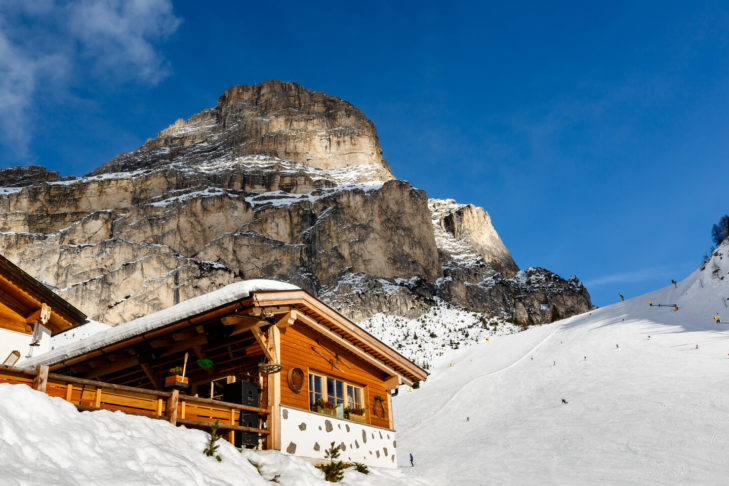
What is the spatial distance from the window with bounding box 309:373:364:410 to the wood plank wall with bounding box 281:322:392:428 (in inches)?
5.4

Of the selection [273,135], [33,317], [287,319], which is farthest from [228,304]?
[273,135]

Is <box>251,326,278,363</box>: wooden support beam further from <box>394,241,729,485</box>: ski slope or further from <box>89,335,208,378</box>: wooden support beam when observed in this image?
<box>394,241,729,485</box>: ski slope

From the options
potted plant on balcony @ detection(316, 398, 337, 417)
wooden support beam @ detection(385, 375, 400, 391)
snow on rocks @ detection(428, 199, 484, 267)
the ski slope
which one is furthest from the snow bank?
snow on rocks @ detection(428, 199, 484, 267)

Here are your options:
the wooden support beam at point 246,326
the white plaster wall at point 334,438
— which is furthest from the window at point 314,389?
the wooden support beam at point 246,326

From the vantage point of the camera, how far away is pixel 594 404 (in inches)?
923

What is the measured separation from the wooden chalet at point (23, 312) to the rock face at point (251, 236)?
78575mm

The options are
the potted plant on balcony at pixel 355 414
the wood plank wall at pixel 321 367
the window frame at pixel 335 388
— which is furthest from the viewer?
the potted plant on balcony at pixel 355 414

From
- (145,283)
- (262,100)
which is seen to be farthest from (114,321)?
(262,100)

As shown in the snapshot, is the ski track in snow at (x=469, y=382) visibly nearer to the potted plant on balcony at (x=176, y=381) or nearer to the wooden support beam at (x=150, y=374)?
the wooden support beam at (x=150, y=374)

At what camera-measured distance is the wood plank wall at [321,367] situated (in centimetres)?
1066

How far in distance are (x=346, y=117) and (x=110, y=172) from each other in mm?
66673

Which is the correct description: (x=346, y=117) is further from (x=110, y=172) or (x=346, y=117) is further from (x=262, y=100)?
(x=110, y=172)

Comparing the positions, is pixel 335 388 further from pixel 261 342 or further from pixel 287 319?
pixel 261 342

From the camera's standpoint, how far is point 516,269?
14462 centimetres
